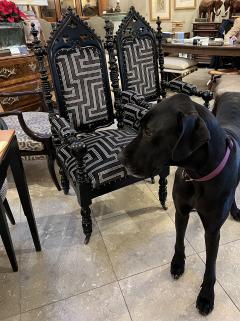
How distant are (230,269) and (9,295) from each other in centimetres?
120

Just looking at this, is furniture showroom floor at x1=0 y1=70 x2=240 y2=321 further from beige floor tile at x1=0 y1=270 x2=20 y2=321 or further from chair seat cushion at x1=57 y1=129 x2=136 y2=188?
chair seat cushion at x1=57 y1=129 x2=136 y2=188

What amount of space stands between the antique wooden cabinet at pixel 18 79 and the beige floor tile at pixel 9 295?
1.56m

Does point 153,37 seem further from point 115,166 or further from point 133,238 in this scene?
point 133,238

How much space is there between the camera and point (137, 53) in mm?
2129

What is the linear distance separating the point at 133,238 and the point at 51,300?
1.98ft

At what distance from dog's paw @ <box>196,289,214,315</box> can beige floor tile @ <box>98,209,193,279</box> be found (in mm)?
309

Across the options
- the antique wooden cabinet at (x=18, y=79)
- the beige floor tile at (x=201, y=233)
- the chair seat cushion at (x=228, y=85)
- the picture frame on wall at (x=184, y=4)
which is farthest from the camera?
the picture frame on wall at (x=184, y=4)

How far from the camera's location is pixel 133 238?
1801 mm

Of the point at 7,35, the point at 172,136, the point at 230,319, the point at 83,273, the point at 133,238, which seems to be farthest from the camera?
the point at 7,35

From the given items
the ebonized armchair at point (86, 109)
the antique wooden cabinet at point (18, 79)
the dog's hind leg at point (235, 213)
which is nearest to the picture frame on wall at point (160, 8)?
the antique wooden cabinet at point (18, 79)

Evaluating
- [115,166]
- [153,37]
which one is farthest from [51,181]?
[153,37]

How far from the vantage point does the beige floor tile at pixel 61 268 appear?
58.6 inches

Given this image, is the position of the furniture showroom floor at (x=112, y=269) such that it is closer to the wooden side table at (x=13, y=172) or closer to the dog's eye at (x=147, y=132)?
the wooden side table at (x=13, y=172)

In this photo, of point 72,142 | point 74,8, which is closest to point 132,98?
point 72,142
